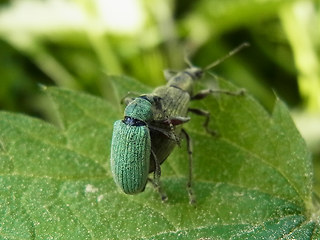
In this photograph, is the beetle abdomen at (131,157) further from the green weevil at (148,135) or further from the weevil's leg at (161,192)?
the weevil's leg at (161,192)

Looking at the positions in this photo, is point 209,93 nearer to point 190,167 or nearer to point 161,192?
point 190,167

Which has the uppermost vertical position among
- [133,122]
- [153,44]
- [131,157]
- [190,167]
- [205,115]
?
[133,122]

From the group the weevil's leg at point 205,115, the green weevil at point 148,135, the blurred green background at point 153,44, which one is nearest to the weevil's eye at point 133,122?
the green weevil at point 148,135

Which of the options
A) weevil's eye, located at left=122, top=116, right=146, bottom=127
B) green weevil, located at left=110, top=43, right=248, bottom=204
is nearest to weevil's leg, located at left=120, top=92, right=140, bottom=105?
green weevil, located at left=110, top=43, right=248, bottom=204

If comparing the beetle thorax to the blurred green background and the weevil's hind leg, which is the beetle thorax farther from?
the blurred green background

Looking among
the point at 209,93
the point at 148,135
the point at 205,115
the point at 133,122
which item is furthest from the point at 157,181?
the point at 209,93

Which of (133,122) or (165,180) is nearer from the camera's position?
(133,122)

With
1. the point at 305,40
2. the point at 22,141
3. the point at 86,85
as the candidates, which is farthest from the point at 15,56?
the point at 305,40

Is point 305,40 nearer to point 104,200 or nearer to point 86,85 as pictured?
point 86,85
